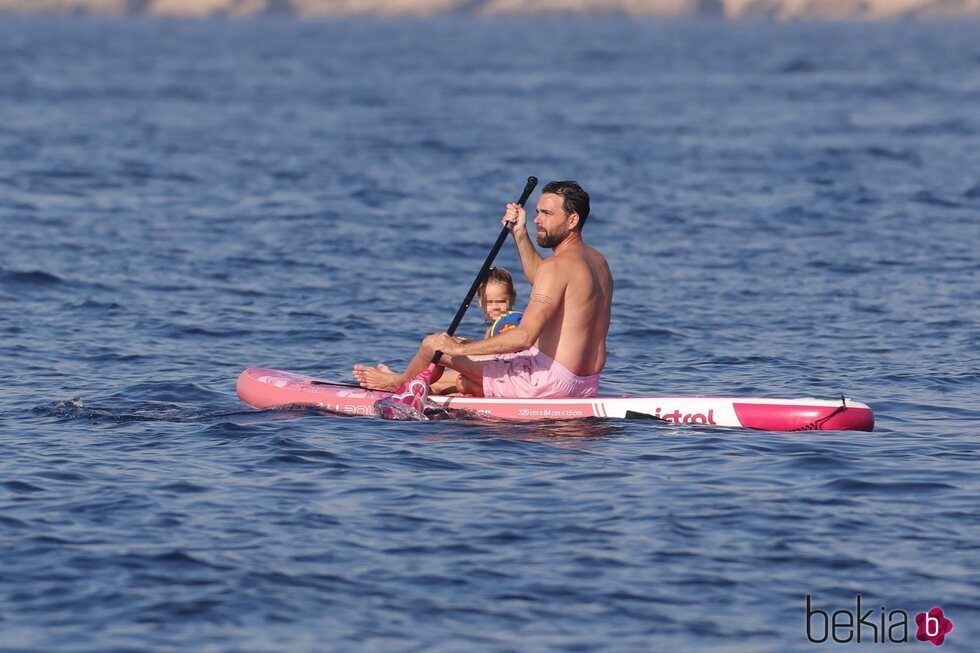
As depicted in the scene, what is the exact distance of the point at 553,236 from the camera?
11.2 meters

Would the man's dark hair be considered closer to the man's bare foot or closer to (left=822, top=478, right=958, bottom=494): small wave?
the man's bare foot

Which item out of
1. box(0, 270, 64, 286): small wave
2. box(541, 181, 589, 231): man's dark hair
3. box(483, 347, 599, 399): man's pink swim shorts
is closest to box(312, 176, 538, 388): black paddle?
box(483, 347, 599, 399): man's pink swim shorts

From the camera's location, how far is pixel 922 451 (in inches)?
424

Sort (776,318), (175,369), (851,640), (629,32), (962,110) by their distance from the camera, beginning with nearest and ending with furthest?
(851,640) → (175,369) → (776,318) → (962,110) → (629,32)

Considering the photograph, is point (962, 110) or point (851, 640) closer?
point (851, 640)

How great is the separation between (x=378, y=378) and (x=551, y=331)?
1.50m

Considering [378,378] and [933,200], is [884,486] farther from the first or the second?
[933,200]

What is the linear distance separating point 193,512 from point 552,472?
238 centimetres

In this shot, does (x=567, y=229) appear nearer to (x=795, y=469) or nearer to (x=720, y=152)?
(x=795, y=469)

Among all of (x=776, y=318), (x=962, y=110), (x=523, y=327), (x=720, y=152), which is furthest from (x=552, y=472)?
(x=962, y=110)

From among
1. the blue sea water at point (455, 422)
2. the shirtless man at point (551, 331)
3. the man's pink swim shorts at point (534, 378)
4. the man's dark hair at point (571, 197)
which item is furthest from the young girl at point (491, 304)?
the man's dark hair at point (571, 197)

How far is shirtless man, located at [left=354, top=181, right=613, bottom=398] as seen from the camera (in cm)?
1105

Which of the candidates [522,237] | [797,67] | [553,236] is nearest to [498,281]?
[522,237]

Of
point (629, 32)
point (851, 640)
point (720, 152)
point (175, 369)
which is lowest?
point (851, 640)
